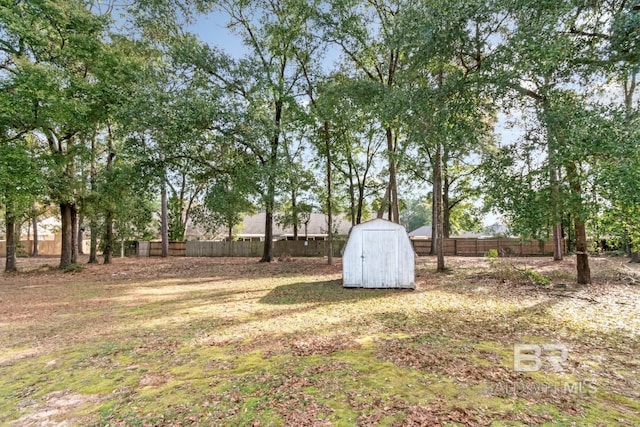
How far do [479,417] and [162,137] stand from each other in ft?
43.7

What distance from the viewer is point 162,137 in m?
12.9

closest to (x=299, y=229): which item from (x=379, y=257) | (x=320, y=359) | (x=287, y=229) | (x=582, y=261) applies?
(x=287, y=229)

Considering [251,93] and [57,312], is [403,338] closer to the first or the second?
[57,312]

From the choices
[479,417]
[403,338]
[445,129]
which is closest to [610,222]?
[445,129]

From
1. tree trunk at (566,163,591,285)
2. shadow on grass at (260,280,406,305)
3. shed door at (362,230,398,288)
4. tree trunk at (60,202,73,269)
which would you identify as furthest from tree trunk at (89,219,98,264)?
tree trunk at (566,163,591,285)

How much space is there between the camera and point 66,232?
1442cm

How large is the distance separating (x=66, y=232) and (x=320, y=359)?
49.0 ft

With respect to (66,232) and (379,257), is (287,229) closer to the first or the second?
(66,232)

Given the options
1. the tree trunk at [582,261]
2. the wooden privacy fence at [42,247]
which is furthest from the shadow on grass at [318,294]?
the wooden privacy fence at [42,247]

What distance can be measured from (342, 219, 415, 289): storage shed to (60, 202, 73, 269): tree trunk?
488 inches

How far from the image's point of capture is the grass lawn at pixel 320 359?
10.3 feet

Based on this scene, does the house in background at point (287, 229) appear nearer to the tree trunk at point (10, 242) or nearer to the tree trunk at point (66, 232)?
the tree trunk at point (66, 232)

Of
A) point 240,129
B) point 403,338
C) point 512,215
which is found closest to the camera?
point 403,338

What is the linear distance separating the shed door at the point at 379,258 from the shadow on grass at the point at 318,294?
0.33 meters
